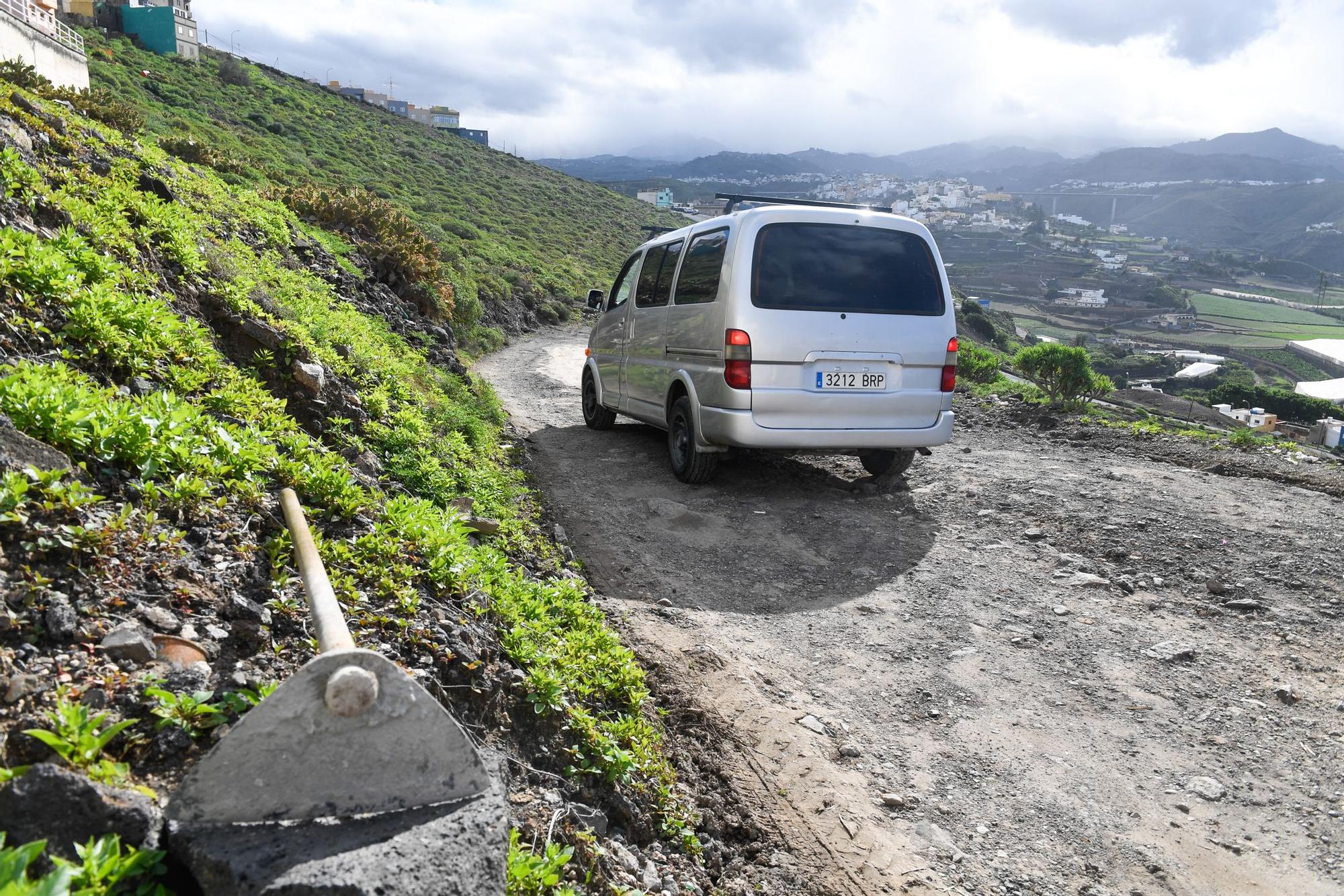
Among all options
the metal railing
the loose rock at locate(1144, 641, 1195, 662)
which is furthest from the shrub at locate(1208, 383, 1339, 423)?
the metal railing

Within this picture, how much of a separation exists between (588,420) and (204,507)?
714cm

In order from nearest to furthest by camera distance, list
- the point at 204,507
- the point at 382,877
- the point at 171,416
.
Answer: the point at 382,877, the point at 204,507, the point at 171,416

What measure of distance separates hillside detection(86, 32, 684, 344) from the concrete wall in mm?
2075

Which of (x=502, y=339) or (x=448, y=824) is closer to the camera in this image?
(x=448, y=824)

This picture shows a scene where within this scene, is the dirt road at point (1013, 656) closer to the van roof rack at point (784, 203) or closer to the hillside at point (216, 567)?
the hillside at point (216, 567)

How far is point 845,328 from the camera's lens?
6305 mm

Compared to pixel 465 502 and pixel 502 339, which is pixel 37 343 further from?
pixel 502 339

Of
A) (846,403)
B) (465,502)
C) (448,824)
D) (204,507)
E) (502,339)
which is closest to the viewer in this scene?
(448,824)

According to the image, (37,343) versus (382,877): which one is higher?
(37,343)

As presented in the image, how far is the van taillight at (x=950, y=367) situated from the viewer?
21.6ft

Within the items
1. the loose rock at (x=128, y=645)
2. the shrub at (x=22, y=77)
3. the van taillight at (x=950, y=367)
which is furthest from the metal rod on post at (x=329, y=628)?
the shrub at (x=22, y=77)

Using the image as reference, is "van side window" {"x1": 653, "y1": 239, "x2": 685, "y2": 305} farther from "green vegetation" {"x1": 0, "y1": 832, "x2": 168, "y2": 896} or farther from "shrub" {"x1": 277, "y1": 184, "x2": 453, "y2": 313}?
"green vegetation" {"x1": 0, "y1": 832, "x2": 168, "y2": 896}

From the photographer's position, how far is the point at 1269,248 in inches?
5236

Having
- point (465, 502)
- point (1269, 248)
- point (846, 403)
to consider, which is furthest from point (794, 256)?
point (1269, 248)
